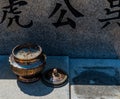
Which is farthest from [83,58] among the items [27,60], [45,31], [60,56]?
[27,60]

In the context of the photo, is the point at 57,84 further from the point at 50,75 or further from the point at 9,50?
the point at 9,50

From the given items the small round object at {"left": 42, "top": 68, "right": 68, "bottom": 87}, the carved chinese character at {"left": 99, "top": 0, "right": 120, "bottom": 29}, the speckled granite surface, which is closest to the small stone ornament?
the small round object at {"left": 42, "top": 68, "right": 68, "bottom": 87}

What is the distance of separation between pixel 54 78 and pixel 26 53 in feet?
1.55

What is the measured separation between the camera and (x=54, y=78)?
371cm

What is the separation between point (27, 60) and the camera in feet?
11.5

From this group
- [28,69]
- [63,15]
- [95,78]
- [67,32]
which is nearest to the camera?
[28,69]

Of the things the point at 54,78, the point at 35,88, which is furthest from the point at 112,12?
the point at 35,88

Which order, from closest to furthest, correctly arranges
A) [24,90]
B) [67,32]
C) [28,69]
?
[28,69], [24,90], [67,32]

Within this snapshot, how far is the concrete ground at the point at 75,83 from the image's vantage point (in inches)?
140

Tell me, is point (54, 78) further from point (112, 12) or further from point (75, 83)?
point (112, 12)

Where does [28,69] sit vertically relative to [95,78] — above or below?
above

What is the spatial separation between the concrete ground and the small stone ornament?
11 cm

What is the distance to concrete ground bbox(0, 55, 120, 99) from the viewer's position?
3545mm

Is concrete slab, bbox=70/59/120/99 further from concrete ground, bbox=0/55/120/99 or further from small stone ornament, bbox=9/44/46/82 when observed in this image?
small stone ornament, bbox=9/44/46/82
